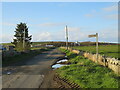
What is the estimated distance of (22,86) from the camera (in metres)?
Answer: 10.3

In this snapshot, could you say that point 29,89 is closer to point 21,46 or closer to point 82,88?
point 82,88

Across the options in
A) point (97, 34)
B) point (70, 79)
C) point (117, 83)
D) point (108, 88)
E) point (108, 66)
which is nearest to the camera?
point (108, 88)

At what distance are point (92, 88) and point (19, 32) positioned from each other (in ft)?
189

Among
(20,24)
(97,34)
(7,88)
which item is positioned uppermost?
(20,24)

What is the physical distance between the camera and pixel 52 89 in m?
9.62

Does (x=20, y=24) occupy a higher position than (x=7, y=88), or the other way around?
(x=20, y=24)

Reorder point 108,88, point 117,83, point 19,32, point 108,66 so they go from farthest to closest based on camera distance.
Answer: point 19,32 → point 108,66 → point 117,83 → point 108,88

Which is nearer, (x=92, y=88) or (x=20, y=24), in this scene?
(x=92, y=88)

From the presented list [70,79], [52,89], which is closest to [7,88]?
[52,89]

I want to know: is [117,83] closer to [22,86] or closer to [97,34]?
[22,86]

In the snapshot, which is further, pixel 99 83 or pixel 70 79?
pixel 70 79

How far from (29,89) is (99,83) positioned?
380 cm

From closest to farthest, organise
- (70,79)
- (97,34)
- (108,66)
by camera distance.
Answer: (70,79) → (108,66) → (97,34)

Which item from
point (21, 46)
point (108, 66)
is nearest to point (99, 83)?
point (108, 66)
